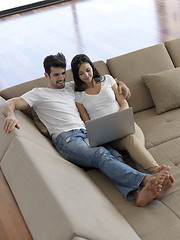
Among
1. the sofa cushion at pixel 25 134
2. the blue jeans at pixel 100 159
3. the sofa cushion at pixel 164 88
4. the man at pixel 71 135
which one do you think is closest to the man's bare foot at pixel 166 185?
the man at pixel 71 135

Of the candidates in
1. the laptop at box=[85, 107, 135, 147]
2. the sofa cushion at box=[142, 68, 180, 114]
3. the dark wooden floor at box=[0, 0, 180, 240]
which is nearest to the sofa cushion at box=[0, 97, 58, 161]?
the laptop at box=[85, 107, 135, 147]

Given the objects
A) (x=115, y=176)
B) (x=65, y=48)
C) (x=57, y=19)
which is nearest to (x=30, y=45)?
(x=65, y=48)

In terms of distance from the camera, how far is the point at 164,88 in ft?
11.0

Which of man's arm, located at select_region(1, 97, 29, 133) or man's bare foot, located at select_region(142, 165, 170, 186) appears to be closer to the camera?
man's bare foot, located at select_region(142, 165, 170, 186)

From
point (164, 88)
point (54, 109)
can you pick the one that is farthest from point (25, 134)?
point (164, 88)

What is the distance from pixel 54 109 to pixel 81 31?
409cm

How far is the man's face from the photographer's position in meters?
3.04

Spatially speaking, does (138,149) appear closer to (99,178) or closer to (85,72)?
(99,178)

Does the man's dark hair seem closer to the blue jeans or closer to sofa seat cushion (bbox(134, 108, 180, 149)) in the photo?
the blue jeans

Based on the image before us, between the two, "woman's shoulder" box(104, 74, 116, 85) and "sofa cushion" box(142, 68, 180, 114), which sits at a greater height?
"woman's shoulder" box(104, 74, 116, 85)

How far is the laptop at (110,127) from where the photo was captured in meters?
2.63

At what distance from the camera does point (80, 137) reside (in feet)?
9.52

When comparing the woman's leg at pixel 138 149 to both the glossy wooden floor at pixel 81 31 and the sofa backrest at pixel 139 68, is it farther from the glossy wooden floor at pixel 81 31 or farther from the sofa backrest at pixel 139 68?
the glossy wooden floor at pixel 81 31

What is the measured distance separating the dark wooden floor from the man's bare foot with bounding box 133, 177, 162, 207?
3225mm
